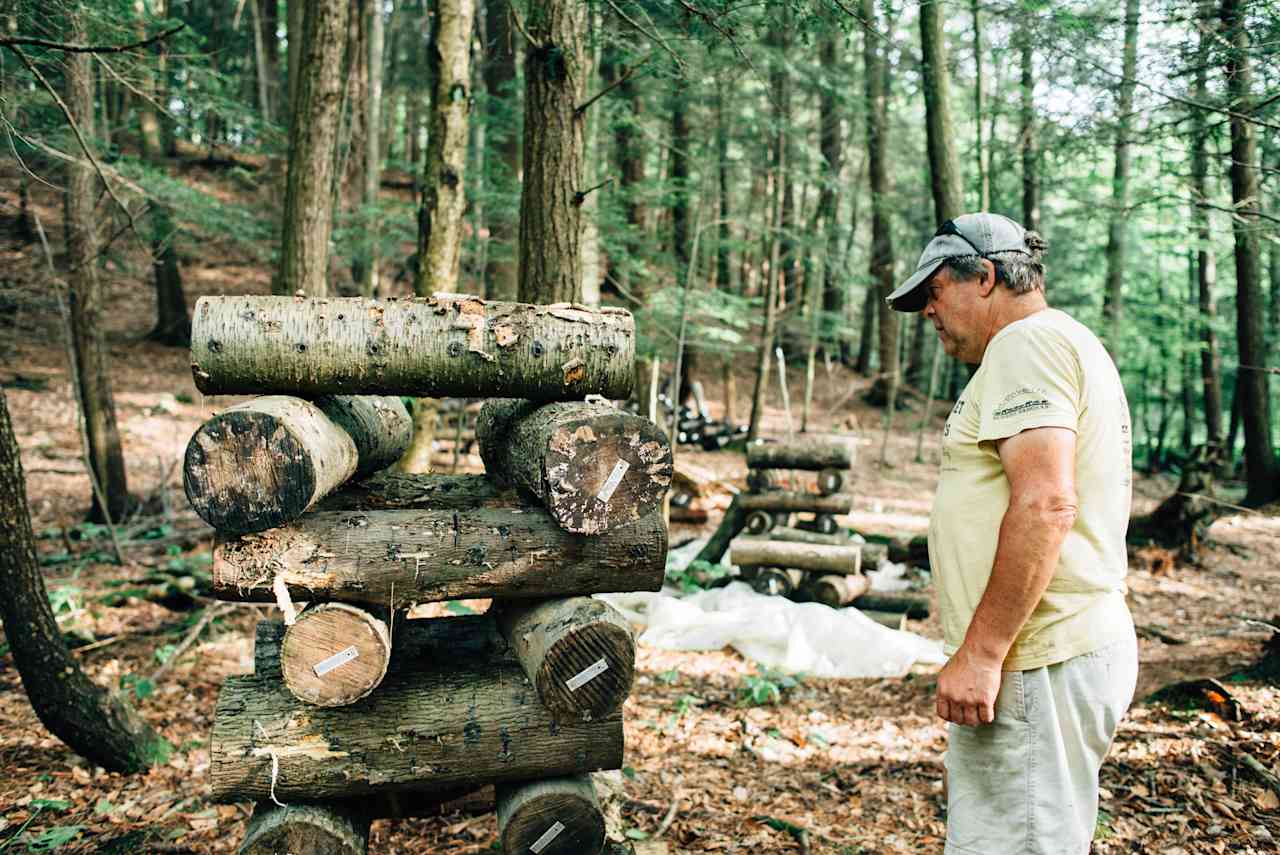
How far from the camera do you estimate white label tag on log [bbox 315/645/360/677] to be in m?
2.78

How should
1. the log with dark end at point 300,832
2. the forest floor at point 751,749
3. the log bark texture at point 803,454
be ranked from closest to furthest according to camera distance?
the log with dark end at point 300,832 → the forest floor at point 751,749 → the log bark texture at point 803,454

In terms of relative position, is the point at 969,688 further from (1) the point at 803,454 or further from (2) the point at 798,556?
(1) the point at 803,454

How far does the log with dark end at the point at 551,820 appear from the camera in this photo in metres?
3.05

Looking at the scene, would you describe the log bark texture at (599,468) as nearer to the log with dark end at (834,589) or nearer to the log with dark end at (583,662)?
the log with dark end at (583,662)

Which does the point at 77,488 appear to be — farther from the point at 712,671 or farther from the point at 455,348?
the point at 455,348

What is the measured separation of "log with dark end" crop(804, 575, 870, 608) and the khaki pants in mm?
5185

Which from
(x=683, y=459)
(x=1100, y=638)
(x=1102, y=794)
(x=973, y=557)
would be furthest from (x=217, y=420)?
(x=683, y=459)

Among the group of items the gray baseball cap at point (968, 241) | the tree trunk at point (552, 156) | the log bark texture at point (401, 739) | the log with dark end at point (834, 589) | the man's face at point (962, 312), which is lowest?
the log with dark end at point (834, 589)

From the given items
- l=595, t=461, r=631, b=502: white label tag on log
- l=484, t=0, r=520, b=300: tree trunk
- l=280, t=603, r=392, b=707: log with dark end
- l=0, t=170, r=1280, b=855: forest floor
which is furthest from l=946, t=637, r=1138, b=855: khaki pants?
l=484, t=0, r=520, b=300: tree trunk

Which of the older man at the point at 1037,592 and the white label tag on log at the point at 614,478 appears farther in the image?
the white label tag on log at the point at 614,478

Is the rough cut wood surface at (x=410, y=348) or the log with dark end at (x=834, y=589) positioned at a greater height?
the rough cut wood surface at (x=410, y=348)

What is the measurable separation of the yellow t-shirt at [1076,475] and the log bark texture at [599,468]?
1015mm

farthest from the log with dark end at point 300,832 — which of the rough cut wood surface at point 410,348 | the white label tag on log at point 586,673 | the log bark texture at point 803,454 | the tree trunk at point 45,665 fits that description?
the log bark texture at point 803,454

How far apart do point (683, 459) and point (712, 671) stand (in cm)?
881
